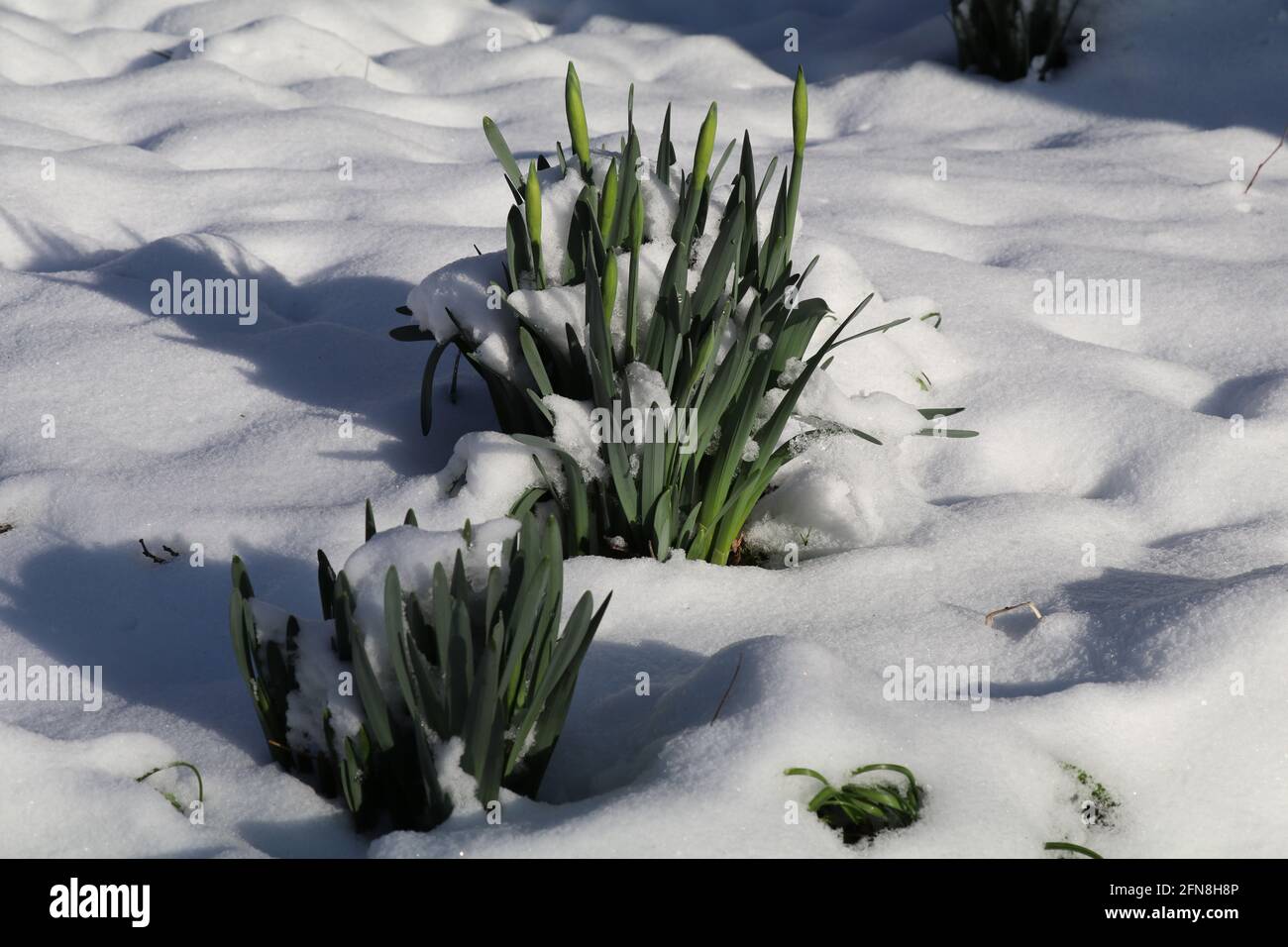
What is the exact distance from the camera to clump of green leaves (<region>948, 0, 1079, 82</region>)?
405 cm

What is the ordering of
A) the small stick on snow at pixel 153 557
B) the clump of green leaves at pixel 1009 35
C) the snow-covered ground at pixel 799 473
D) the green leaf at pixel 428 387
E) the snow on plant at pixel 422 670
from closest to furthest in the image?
the snow on plant at pixel 422 670, the snow-covered ground at pixel 799 473, the small stick on snow at pixel 153 557, the green leaf at pixel 428 387, the clump of green leaves at pixel 1009 35

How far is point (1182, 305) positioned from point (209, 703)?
226cm

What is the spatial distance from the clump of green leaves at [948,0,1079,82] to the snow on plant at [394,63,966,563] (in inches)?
97.9

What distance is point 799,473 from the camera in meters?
2.01

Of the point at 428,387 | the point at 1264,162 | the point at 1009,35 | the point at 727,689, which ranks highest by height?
the point at 1009,35

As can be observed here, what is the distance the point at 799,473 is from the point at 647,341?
359 millimetres

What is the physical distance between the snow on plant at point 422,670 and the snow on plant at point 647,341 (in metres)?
0.38

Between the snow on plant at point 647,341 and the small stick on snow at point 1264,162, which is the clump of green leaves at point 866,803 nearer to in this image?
the snow on plant at point 647,341

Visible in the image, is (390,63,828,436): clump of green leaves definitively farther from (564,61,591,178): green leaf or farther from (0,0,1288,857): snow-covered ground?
(0,0,1288,857): snow-covered ground

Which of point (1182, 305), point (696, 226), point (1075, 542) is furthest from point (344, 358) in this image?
point (1182, 305)

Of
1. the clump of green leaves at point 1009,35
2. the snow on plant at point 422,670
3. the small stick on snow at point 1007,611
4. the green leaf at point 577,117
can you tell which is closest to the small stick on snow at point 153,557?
the snow on plant at point 422,670

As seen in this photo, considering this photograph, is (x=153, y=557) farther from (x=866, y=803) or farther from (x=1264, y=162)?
(x=1264, y=162)

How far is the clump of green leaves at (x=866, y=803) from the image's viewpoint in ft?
4.36

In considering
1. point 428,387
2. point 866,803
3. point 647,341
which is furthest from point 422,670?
point 428,387
